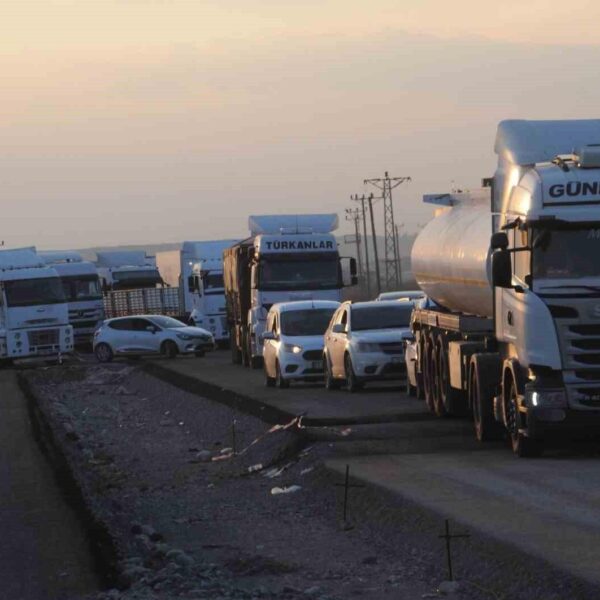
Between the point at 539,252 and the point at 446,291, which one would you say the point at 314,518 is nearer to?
the point at 539,252

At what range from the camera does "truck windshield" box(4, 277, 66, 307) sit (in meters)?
56.8

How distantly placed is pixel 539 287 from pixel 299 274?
25.3m

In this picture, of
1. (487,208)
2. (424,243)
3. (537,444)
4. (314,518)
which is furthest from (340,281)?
(314,518)

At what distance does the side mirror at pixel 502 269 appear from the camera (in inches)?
735

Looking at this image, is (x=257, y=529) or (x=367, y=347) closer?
(x=257, y=529)

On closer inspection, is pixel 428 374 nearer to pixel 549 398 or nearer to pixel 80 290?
pixel 549 398

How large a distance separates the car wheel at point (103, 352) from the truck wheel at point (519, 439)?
40.5m

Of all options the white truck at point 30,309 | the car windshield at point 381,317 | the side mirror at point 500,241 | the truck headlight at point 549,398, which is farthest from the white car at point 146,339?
the truck headlight at point 549,398

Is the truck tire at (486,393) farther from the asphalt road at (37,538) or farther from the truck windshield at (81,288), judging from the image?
the truck windshield at (81,288)

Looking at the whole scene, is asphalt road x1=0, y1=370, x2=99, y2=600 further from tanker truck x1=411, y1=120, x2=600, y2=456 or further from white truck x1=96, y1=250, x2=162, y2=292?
white truck x1=96, y1=250, x2=162, y2=292

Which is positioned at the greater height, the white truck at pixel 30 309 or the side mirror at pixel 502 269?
the side mirror at pixel 502 269

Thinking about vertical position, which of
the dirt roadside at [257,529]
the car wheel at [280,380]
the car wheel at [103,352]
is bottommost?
the car wheel at [103,352]

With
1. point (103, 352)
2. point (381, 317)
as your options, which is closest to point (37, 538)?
point (381, 317)

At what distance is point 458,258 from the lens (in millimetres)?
23266
